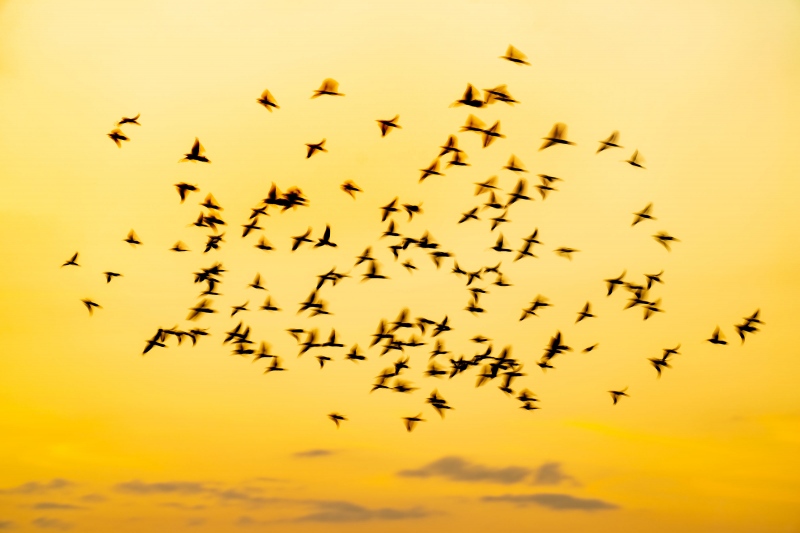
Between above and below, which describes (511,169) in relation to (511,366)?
above

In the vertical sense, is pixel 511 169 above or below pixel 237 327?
above

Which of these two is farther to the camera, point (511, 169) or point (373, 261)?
point (373, 261)

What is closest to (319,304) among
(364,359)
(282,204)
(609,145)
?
(364,359)

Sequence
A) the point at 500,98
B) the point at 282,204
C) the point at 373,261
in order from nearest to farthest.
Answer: the point at 500,98 → the point at 282,204 → the point at 373,261

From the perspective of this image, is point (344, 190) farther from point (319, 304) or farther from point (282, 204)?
point (319, 304)

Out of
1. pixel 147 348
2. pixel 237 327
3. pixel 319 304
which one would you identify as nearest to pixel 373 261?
pixel 319 304

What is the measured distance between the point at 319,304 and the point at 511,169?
11.9 meters

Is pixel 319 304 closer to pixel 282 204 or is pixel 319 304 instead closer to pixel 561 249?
pixel 282 204

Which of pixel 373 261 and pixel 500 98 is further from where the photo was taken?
pixel 373 261

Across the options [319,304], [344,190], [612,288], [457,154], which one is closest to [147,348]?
[319,304]

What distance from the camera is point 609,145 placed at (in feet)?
166

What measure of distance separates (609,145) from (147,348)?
72.6 feet

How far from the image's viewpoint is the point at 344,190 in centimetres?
5138

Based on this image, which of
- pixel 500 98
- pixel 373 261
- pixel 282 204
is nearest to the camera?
pixel 500 98
